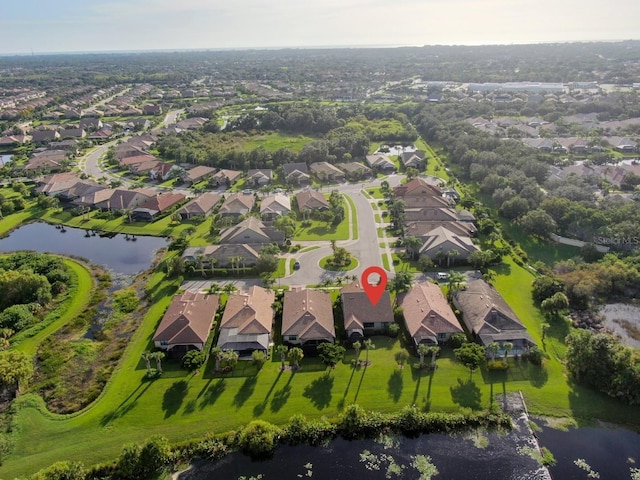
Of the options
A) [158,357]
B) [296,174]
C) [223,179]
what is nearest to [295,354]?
[158,357]

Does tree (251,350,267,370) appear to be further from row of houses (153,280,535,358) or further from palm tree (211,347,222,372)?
palm tree (211,347,222,372)

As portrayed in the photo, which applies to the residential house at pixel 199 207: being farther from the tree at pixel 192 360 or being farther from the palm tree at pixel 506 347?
the palm tree at pixel 506 347

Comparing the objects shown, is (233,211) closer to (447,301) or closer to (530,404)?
(447,301)

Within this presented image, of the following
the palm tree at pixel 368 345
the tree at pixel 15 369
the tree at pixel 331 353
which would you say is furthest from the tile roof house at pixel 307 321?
the tree at pixel 15 369

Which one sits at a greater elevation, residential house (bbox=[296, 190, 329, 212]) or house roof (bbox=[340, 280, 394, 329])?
residential house (bbox=[296, 190, 329, 212])

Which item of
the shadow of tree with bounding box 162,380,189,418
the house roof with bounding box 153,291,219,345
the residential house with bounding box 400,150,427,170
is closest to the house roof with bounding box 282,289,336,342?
the house roof with bounding box 153,291,219,345

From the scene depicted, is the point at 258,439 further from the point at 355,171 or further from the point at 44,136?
the point at 44,136
